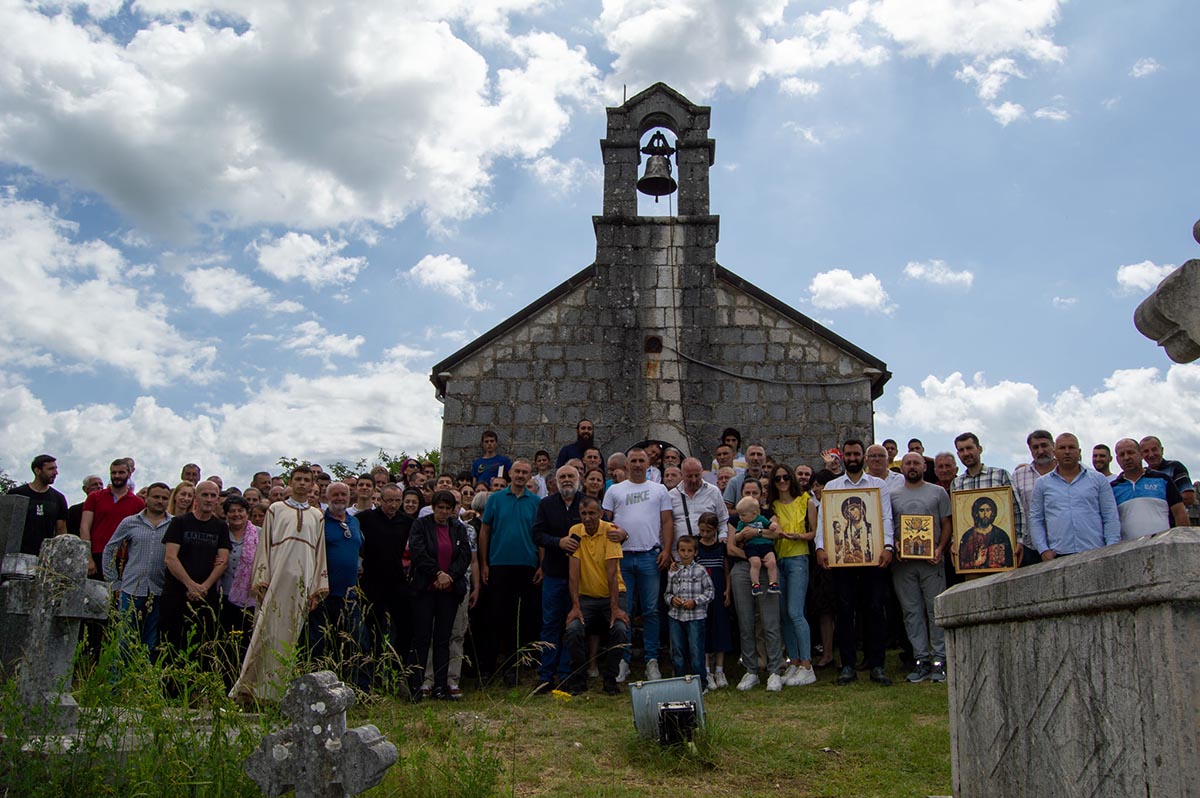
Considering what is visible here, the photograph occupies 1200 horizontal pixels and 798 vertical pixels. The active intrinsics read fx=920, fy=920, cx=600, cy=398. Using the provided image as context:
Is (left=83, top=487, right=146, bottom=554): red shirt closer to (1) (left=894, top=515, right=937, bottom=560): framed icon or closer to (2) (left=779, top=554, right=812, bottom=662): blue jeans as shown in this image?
(2) (left=779, top=554, right=812, bottom=662): blue jeans

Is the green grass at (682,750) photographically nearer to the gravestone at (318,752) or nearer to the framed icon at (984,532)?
the gravestone at (318,752)

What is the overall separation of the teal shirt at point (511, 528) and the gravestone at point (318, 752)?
4.45 metres

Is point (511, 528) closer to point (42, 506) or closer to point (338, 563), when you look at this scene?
point (338, 563)

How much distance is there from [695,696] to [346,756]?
8.56ft

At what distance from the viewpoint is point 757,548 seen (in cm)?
773

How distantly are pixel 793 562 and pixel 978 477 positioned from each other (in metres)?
1.66

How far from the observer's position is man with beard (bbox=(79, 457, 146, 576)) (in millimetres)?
8094

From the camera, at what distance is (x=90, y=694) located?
14.2 ft

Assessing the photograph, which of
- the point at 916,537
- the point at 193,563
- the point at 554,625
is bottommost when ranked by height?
the point at 554,625

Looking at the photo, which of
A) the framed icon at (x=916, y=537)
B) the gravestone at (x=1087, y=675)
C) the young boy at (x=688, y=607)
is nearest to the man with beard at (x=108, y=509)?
the young boy at (x=688, y=607)

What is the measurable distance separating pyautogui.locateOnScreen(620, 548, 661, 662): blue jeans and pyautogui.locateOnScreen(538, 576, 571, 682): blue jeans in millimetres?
526

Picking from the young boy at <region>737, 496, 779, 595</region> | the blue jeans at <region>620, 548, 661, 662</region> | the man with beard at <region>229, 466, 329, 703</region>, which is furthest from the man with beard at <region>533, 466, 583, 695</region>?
the man with beard at <region>229, 466, 329, 703</region>

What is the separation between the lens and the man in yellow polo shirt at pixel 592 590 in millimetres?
7484

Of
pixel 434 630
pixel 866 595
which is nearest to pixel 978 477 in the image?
pixel 866 595
